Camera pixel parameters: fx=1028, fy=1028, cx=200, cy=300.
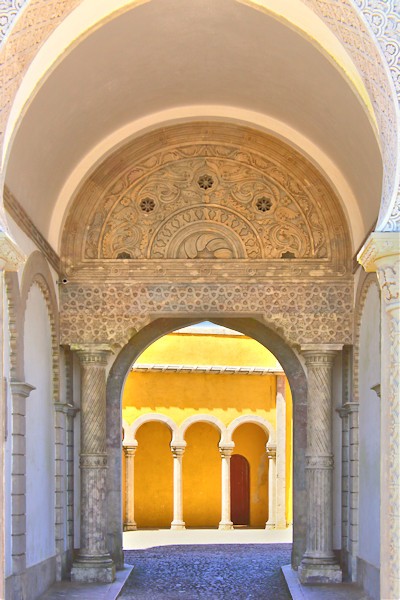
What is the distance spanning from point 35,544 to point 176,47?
5152 mm

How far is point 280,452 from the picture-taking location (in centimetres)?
2214

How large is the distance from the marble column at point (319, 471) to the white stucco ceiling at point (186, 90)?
149cm

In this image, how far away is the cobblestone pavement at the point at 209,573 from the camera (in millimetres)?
11641

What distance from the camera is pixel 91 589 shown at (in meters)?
11.1

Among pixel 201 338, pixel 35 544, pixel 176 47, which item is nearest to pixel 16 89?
pixel 176 47

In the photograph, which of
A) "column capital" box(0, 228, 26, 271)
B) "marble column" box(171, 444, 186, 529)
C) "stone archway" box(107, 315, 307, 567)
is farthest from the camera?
"marble column" box(171, 444, 186, 529)

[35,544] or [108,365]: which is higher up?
[108,365]

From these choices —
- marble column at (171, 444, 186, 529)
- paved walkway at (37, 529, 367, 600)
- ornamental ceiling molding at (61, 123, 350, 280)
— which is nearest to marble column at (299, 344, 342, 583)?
paved walkway at (37, 529, 367, 600)

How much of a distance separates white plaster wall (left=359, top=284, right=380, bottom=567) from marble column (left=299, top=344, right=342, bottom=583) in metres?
0.42

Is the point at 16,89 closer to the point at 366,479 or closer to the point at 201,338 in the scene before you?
the point at 366,479

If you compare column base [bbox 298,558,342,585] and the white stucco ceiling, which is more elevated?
the white stucco ceiling

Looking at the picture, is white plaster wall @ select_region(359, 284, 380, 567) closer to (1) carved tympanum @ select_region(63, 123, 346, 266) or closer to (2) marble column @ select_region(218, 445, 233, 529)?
(1) carved tympanum @ select_region(63, 123, 346, 266)

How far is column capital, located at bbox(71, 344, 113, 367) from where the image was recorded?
11.8 meters

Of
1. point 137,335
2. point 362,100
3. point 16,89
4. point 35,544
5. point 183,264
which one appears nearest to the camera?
point 16,89
